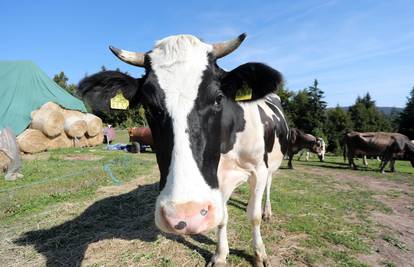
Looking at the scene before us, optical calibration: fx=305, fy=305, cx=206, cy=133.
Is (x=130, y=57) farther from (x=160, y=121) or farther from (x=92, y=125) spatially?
(x=92, y=125)

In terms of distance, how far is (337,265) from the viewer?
354cm

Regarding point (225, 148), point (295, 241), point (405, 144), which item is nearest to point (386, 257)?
point (295, 241)

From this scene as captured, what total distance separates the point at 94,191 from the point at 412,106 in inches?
1597

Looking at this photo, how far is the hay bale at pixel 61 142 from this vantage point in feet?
50.2

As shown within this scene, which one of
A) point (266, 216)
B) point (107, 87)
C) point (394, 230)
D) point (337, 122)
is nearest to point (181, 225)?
point (107, 87)

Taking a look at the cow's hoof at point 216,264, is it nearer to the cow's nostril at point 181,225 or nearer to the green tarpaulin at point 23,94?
the cow's nostril at point 181,225

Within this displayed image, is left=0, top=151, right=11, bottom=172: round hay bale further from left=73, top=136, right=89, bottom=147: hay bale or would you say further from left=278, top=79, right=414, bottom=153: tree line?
left=278, top=79, right=414, bottom=153: tree line

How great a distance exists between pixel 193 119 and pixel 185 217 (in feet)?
2.32

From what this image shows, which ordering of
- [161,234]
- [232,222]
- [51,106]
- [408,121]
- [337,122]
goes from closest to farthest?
[161,234], [232,222], [51,106], [408,121], [337,122]

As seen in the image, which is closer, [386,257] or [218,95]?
[218,95]

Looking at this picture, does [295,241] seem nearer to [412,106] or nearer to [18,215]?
[18,215]

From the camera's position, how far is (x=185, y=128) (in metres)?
2.16

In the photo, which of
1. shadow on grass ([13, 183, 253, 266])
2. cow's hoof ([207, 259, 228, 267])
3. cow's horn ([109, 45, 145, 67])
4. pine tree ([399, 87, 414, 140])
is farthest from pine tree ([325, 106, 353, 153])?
cow's horn ([109, 45, 145, 67])

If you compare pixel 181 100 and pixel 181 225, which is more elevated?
pixel 181 100
